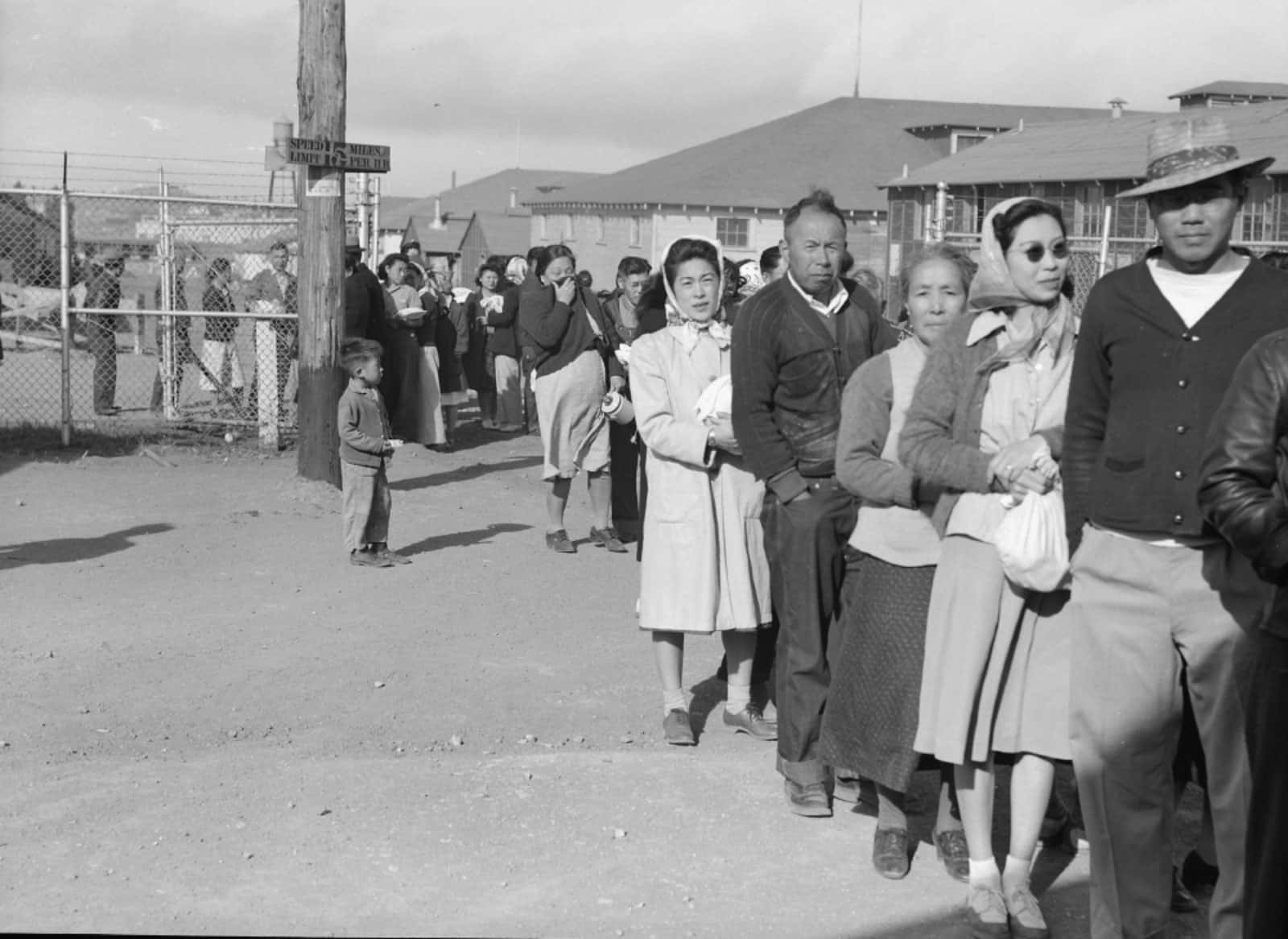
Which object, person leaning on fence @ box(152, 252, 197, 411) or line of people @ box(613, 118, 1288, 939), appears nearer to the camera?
line of people @ box(613, 118, 1288, 939)

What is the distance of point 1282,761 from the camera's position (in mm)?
3779

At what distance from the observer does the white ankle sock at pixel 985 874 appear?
4902 millimetres

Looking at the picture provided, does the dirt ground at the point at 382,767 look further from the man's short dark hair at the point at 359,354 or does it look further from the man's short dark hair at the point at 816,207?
the man's short dark hair at the point at 816,207

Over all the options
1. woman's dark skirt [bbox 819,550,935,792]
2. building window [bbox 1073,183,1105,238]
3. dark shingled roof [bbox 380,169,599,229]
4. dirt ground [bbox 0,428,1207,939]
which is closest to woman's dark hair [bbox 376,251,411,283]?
dirt ground [bbox 0,428,1207,939]

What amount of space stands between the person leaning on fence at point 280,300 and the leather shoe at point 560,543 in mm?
5527

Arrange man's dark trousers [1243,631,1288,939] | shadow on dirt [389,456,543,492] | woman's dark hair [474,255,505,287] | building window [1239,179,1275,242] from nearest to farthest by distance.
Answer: man's dark trousers [1243,631,1288,939]
shadow on dirt [389,456,543,492]
woman's dark hair [474,255,505,287]
building window [1239,179,1275,242]

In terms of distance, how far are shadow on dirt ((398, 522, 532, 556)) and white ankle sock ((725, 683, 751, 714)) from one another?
4.46m

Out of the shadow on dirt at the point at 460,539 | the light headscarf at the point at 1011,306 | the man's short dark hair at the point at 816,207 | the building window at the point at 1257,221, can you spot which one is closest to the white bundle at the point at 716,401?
the man's short dark hair at the point at 816,207

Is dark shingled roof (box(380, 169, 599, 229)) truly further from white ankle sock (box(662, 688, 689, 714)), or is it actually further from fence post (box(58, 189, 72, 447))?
white ankle sock (box(662, 688, 689, 714))

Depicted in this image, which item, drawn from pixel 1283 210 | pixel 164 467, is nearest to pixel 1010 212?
pixel 164 467

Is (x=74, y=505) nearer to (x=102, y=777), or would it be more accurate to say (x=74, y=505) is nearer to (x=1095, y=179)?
(x=102, y=777)

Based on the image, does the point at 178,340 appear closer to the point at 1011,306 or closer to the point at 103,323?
the point at 103,323

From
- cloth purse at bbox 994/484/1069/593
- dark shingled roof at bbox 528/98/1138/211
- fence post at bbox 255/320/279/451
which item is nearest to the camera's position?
cloth purse at bbox 994/484/1069/593

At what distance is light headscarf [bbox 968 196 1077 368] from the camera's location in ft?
16.1
